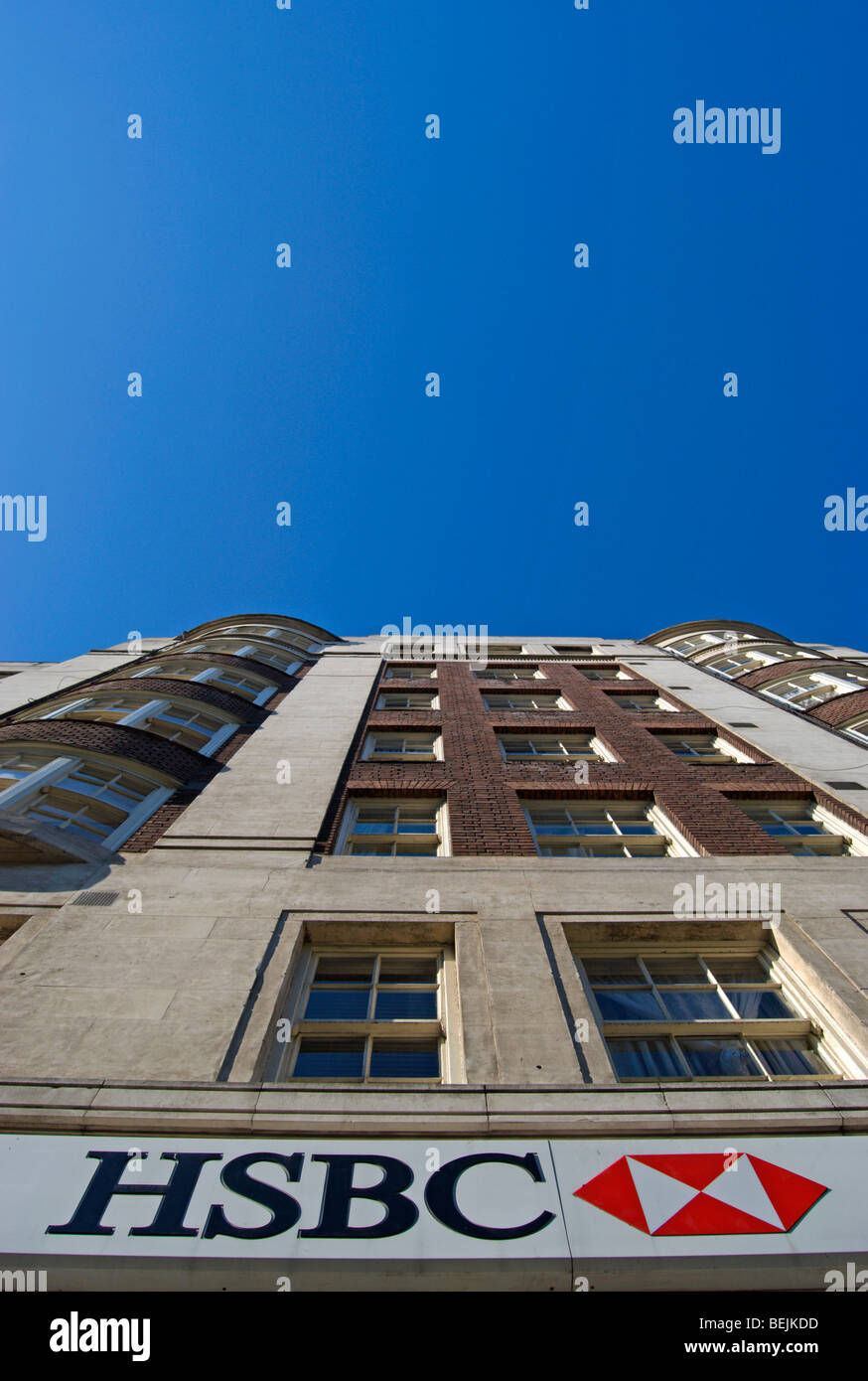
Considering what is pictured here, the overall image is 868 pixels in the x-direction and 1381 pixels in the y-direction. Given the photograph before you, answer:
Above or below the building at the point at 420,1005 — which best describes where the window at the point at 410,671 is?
above

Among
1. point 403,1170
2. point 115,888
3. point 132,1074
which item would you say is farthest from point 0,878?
point 403,1170

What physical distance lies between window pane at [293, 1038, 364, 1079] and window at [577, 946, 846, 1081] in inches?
108

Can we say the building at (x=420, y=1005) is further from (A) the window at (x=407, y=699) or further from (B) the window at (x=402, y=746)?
(A) the window at (x=407, y=699)

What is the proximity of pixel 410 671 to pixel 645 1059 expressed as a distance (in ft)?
60.4

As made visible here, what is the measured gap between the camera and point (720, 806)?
44.6ft

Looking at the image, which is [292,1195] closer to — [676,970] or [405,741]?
[676,970]

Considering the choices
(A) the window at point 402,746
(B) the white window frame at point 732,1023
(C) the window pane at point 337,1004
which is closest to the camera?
(B) the white window frame at point 732,1023

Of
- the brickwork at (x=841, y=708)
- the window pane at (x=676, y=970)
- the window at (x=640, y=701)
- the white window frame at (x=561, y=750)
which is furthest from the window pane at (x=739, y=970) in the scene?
the window at (x=640, y=701)

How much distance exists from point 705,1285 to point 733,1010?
4.02m

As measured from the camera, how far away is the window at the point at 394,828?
1255cm

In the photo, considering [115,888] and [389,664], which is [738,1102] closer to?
[115,888]

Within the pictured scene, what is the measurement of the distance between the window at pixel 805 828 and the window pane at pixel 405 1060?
8.07m

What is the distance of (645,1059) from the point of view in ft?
25.8

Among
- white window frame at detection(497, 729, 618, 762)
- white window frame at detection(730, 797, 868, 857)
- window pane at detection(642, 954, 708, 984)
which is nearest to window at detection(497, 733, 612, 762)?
white window frame at detection(497, 729, 618, 762)
